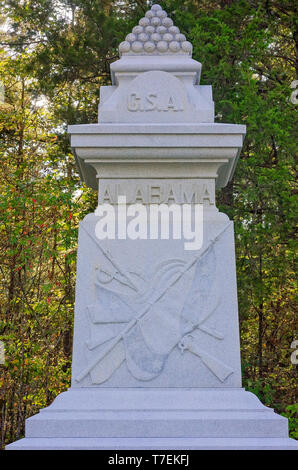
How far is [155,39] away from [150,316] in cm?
244

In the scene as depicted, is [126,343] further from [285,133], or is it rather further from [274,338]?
[274,338]

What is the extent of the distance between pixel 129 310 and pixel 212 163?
1.34m

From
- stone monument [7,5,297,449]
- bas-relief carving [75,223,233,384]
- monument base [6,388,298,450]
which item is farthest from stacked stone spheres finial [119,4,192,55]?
monument base [6,388,298,450]

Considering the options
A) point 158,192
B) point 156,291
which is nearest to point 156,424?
point 156,291

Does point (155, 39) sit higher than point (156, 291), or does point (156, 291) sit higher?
point (155, 39)

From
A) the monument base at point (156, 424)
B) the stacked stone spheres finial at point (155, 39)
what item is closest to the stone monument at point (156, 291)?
the monument base at point (156, 424)

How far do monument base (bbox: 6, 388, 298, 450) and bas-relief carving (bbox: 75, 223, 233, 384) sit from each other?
224 mm

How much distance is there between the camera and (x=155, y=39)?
16.3ft

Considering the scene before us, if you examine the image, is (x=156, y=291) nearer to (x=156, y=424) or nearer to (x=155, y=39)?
(x=156, y=424)

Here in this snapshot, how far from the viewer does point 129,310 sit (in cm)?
425

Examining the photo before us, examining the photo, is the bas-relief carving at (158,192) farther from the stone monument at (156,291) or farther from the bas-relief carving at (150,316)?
the bas-relief carving at (150,316)

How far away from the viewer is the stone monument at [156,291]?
12.4 ft

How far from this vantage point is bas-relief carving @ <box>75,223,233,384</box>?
4164mm

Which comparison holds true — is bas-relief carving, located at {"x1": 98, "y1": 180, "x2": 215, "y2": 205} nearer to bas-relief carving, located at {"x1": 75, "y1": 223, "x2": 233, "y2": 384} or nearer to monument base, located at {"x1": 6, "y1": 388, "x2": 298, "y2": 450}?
bas-relief carving, located at {"x1": 75, "y1": 223, "x2": 233, "y2": 384}
